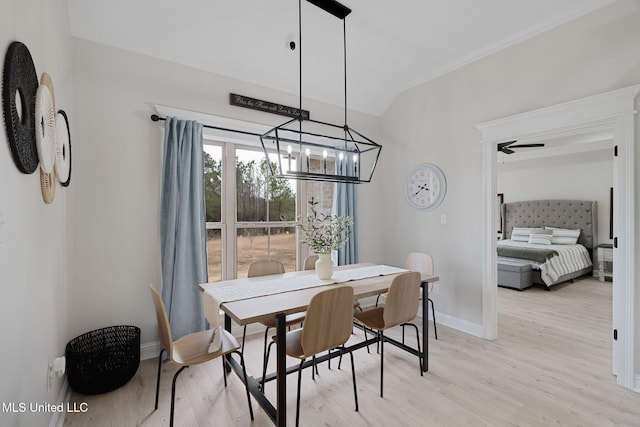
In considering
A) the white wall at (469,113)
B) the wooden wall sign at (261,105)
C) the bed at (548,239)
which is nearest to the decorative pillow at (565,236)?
A: the bed at (548,239)

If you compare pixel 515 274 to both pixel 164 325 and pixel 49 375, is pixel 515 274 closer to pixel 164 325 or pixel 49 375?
pixel 164 325

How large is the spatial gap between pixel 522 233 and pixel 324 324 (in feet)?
21.7

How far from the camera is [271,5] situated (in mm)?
2479

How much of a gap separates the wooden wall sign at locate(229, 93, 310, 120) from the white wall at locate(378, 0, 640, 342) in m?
1.50

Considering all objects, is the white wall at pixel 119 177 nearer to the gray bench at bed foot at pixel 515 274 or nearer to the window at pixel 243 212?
the window at pixel 243 212

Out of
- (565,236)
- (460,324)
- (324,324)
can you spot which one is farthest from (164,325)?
(565,236)

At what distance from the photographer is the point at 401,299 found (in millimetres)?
2195

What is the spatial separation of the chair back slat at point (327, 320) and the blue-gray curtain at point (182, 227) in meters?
1.47

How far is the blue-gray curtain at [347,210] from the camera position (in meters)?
3.82

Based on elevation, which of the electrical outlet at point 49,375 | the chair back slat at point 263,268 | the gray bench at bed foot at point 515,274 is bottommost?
the gray bench at bed foot at point 515,274

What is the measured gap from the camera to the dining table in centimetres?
169

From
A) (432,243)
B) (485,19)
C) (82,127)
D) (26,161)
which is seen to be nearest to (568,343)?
(432,243)

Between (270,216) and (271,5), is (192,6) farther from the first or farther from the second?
(270,216)

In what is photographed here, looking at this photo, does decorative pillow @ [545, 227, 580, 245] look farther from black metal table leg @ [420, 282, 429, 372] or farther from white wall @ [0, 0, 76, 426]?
white wall @ [0, 0, 76, 426]
